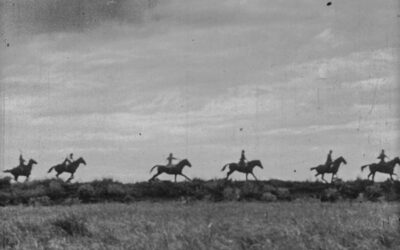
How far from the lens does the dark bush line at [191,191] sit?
32.5 m

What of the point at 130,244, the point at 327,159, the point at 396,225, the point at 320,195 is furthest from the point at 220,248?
the point at 327,159

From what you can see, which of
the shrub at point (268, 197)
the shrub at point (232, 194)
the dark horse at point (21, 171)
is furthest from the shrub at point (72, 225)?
the dark horse at point (21, 171)

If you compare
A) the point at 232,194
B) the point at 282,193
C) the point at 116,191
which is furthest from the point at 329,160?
the point at 116,191

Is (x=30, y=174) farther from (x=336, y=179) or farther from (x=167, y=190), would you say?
(x=336, y=179)

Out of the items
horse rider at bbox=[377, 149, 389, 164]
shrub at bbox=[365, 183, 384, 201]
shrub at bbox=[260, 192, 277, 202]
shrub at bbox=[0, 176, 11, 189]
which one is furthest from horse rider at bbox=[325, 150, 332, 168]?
shrub at bbox=[0, 176, 11, 189]

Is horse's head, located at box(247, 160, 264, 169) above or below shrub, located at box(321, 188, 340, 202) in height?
above

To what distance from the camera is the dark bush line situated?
3252 cm

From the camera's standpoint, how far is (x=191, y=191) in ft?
114

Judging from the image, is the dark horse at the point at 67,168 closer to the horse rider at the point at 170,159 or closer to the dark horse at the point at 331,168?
the horse rider at the point at 170,159

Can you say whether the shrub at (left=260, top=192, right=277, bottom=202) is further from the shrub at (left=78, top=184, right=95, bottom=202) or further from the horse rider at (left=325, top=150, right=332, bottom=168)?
the horse rider at (left=325, top=150, right=332, bottom=168)

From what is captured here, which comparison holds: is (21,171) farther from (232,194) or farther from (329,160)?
(329,160)

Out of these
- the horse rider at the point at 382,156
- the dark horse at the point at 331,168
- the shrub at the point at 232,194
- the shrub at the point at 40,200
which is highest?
the horse rider at the point at 382,156

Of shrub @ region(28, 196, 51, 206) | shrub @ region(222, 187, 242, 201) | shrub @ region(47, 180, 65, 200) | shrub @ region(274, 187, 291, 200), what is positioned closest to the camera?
shrub @ region(28, 196, 51, 206)

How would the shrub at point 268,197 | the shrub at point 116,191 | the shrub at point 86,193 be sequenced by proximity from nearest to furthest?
the shrub at point 268,197, the shrub at point 86,193, the shrub at point 116,191
